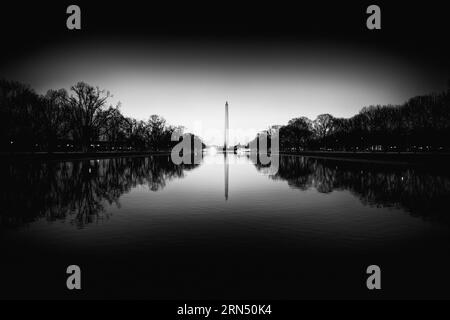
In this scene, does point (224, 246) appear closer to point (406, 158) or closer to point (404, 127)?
point (406, 158)

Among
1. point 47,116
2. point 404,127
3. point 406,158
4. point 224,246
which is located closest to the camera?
point 224,246

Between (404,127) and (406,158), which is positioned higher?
(404,127)

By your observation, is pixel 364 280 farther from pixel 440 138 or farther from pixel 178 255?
pixel 440 138

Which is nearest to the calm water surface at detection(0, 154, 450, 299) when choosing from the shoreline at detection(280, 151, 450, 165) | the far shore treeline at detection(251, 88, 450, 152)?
the shoreline at detection(280, 151, 450, 165)

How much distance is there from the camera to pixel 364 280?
23.8 ft

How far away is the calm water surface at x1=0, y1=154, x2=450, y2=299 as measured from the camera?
6.93 metres

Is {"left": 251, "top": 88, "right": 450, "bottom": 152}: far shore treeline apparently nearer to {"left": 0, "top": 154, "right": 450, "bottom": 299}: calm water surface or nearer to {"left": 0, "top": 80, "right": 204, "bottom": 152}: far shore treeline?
{"left": 0, "top": 154, "right": 450, "bottom": 299}: calm water surface

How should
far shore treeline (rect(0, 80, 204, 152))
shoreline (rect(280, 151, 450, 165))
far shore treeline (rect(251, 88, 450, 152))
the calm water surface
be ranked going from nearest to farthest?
the calm water surface < shoreline (rect(280, 151, 450, 165)) < far shore treeline (rect(0, 80, 204, 152)) < far shore treeline (rect(251, 88, 450, 152))

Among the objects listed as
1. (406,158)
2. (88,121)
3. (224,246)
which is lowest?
(224,246)

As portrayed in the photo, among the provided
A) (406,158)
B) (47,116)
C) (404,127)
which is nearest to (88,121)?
(47,116)

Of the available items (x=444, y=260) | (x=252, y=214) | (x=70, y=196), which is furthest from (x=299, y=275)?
(x=70, y=196)

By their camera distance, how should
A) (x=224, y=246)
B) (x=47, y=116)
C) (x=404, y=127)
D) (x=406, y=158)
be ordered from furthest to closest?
(x=404, y=127) < (x=47, y=116) < (x=406, y=158) < (x=224, y=246)

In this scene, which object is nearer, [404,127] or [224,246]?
[224,246]

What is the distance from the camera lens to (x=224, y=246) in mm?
9500
